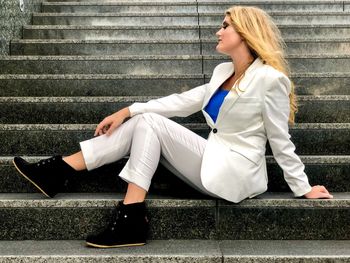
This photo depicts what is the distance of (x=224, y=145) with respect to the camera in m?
2.84

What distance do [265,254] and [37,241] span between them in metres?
1.25

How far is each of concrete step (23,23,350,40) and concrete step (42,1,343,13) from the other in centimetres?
73

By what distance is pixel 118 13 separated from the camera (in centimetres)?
553

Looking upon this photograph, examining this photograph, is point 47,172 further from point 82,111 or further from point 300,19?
point 300,19

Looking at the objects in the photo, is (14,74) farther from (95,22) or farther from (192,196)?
(192,196)

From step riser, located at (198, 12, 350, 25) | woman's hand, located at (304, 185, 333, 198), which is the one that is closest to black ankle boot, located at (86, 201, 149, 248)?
woman's hand, located at (304, 185, 333, 198)

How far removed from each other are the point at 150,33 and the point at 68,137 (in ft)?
6.59

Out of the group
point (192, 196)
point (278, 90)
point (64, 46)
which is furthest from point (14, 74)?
point (278, 90)

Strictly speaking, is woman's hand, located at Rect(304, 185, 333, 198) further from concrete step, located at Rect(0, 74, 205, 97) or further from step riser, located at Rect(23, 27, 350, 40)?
step riser, located at Rect(23, 27, 350, 40)

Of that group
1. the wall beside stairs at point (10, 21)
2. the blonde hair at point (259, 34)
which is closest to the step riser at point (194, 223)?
the blonde hair at point (259, 34)

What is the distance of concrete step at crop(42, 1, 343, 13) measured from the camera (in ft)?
18.7

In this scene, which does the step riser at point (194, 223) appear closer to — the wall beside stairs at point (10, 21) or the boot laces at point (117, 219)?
the boot laces at point (117, 219)

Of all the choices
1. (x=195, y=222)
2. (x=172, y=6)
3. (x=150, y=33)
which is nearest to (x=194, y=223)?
(x=195, y=222)

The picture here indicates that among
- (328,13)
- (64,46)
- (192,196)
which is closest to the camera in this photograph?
(192,196)
